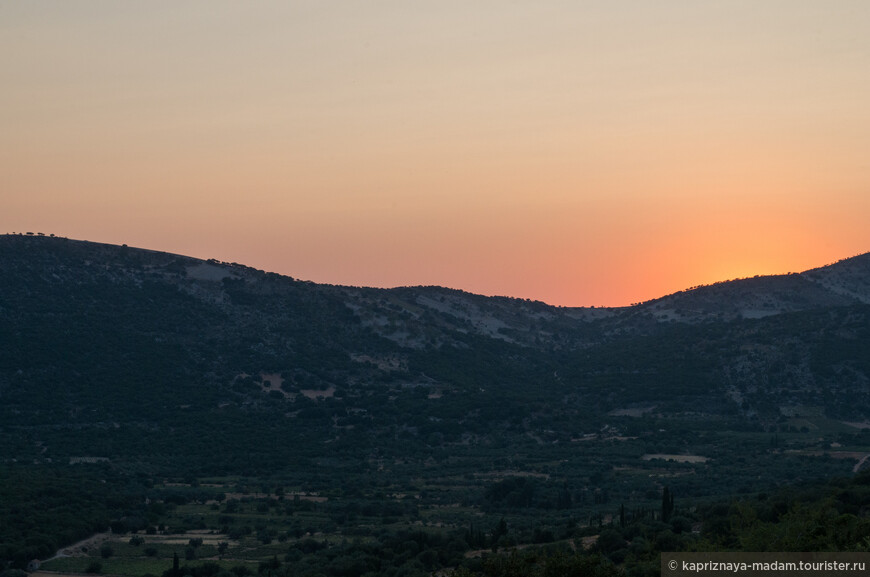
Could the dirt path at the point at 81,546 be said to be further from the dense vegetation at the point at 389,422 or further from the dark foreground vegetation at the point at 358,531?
the dense vegetation at the point at 389,422

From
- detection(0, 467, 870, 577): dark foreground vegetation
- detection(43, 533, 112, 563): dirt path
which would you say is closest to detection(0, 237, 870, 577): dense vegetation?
detection(0, 467, 870, 577): dark foreground vegetation

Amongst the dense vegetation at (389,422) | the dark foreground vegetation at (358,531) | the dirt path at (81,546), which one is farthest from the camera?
the dirt path at (81,546)

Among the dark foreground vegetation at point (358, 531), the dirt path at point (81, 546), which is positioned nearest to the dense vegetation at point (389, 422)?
the dark foreground vegetation at point (358, 531)

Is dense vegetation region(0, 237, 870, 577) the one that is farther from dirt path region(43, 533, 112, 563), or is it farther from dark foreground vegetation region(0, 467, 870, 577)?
dirt path region(43, 533, 112, 563)

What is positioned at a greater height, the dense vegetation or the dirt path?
the dense vegetation

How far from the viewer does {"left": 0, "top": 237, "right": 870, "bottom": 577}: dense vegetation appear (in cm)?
5603

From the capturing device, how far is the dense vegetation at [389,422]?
56031mm

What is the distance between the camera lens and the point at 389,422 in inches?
4734

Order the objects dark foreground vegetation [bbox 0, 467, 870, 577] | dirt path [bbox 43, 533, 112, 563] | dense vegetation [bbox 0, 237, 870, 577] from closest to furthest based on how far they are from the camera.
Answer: dark foreground vegetation [bbox 0, 467, 870, 577] < dense vegetation [bbox 0, 237, 870, 577] < dirt path [bbox 43, 533, 112, 563]

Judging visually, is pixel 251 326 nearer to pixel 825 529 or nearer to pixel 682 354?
pixel 682 354

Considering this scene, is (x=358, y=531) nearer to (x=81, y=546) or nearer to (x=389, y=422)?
(x=81, y=546)

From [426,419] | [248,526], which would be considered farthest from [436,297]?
[248,526]

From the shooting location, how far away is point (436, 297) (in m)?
186

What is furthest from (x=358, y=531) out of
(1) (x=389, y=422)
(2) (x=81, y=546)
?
(1) (x=389, y=422)
